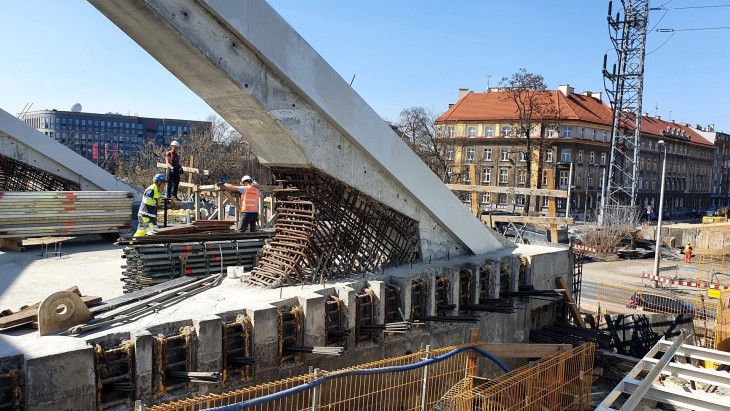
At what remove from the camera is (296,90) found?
7.75 m

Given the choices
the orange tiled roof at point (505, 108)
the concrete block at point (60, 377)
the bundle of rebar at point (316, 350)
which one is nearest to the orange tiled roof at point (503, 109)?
the orange tiled roof at point (505, 108)

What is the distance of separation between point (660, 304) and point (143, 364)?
55.1 ft

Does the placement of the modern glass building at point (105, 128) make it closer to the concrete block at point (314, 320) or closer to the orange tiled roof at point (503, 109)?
the orange tiled roof at point (503, 109)

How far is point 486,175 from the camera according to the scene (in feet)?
171

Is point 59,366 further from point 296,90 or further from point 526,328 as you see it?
point 526,328

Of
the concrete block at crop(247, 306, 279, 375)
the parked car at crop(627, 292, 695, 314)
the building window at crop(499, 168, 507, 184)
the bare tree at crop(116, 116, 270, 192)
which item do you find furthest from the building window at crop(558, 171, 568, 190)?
the concrete block at crop(247, 306, 279, 375)

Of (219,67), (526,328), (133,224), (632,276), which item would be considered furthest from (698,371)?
(632,276)

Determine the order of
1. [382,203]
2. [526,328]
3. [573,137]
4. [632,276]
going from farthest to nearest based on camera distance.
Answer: [573,137]
[632,276]
[526,328]
[382,203]

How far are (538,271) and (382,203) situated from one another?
430cm

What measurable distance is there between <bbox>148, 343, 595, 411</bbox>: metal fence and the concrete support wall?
15.2 inches

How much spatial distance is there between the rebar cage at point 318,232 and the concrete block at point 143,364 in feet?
8.56

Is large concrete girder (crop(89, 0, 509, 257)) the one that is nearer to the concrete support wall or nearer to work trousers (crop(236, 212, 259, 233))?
the concrete support wall

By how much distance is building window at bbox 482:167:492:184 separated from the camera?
51844 millimetres

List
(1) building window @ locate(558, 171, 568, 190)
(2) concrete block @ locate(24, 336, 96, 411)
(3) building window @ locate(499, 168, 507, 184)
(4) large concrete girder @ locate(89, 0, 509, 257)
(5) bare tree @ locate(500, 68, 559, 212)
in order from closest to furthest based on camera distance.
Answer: (2) concrete block @ locate(24, 336, 96, 411), (4) large concrete girder @ locate(89, 0, 509, 257), (5) bare tree @ locate(500, 68, 559, 212), (1) building window @ locate(558, 171, 568, 190), (3) building window @ locate(499, 168, 507, 184)
